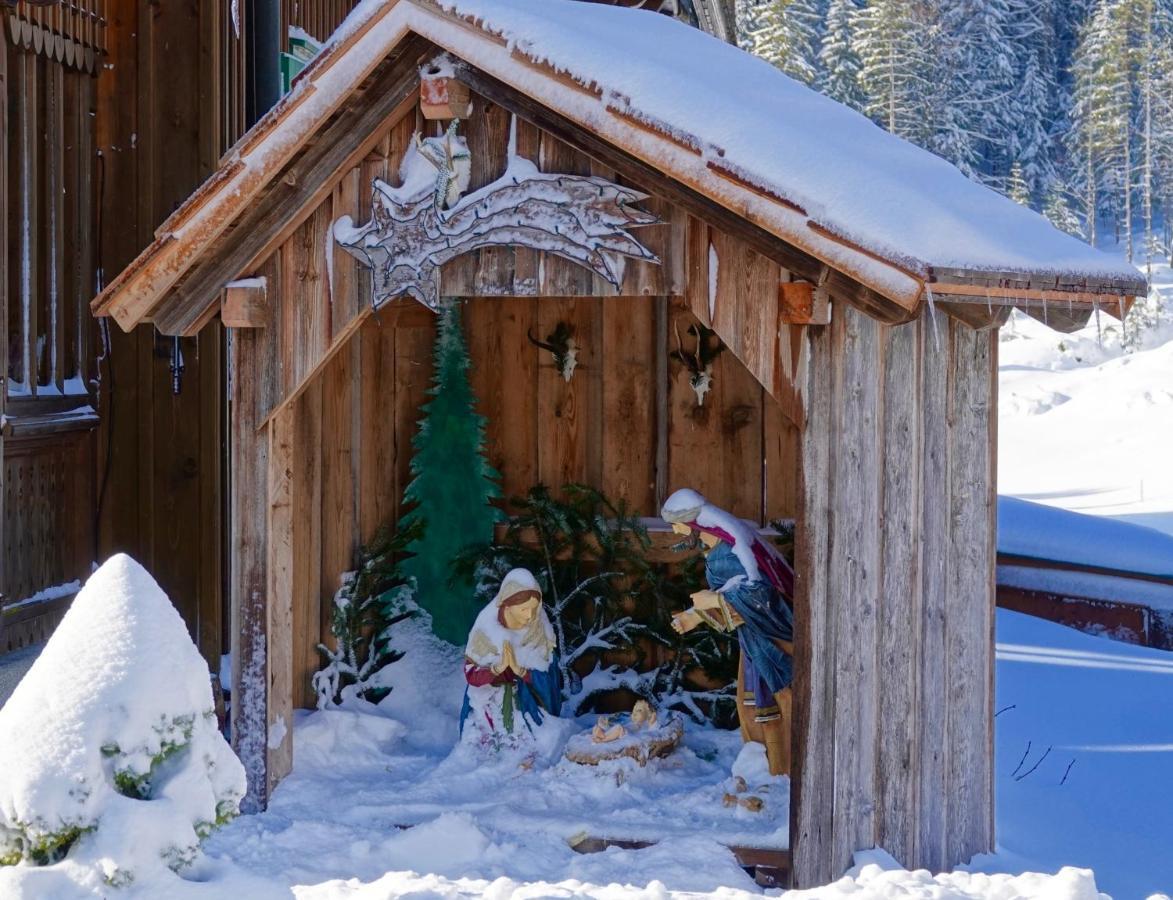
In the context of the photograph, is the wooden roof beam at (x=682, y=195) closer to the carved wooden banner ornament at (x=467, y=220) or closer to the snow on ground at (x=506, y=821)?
the carved wooden banner ornament at (x=467, y=220)

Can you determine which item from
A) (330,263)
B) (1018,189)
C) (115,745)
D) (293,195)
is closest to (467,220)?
(330,263)

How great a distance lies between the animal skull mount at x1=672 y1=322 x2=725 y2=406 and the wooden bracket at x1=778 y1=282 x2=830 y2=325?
2495 mm

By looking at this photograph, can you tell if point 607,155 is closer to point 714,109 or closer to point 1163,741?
point 714,109

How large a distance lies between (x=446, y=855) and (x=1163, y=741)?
4.47 m

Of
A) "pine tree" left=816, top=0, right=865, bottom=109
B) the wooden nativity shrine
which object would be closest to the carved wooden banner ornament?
the wooden nativity shrine

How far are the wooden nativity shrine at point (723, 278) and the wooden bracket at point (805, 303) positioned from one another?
1 cm

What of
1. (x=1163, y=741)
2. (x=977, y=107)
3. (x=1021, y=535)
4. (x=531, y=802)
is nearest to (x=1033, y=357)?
(x=977, y=107)

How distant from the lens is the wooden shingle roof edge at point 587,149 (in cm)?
521

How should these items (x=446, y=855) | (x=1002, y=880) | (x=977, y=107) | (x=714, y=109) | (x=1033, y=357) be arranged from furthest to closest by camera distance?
(x=977, y=107), (x=1033, y=357), (x=446, y=855), (x=714, y=109), (x=1002, y=880)

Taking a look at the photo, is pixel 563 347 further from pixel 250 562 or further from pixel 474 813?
pixel 474 813

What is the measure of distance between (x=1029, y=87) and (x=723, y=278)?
5304 centimetres

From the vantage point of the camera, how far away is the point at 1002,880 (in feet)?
15.1

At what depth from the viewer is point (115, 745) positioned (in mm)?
3434

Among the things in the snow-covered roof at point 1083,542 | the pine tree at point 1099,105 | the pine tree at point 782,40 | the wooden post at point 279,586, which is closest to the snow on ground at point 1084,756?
the snow-covered roof at point 1083,542
